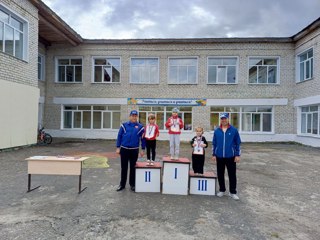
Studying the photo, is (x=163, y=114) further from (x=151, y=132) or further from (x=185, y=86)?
(x=151, y=132)

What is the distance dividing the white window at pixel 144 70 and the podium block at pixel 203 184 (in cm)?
1301

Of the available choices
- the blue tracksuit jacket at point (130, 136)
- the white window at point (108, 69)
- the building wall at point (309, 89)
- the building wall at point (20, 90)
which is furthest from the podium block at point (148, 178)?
the white window at point (108, 69)

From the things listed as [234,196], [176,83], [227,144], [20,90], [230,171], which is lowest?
[234,196]

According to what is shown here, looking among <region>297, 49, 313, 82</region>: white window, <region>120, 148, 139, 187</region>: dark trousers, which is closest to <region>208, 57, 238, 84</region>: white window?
<region>297, 49, 313, 82</region>: white window

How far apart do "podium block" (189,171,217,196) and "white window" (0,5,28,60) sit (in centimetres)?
1064

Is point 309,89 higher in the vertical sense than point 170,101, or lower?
higher

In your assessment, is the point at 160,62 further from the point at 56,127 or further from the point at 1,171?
the point at 1,171

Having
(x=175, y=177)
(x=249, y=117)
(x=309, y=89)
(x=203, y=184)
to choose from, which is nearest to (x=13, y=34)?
(x=175, y=177)

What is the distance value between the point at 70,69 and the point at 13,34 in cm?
653

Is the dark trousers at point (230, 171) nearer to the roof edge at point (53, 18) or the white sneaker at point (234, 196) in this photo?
the white sneaker at point (234, 196)

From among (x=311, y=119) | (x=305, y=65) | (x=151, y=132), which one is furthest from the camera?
(x=305, y=65)

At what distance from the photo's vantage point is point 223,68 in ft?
55.8

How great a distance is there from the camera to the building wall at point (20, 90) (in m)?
10.4

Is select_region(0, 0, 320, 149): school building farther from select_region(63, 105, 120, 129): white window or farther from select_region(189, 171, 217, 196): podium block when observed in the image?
select_region(189, 171, 217, 196): podium block
